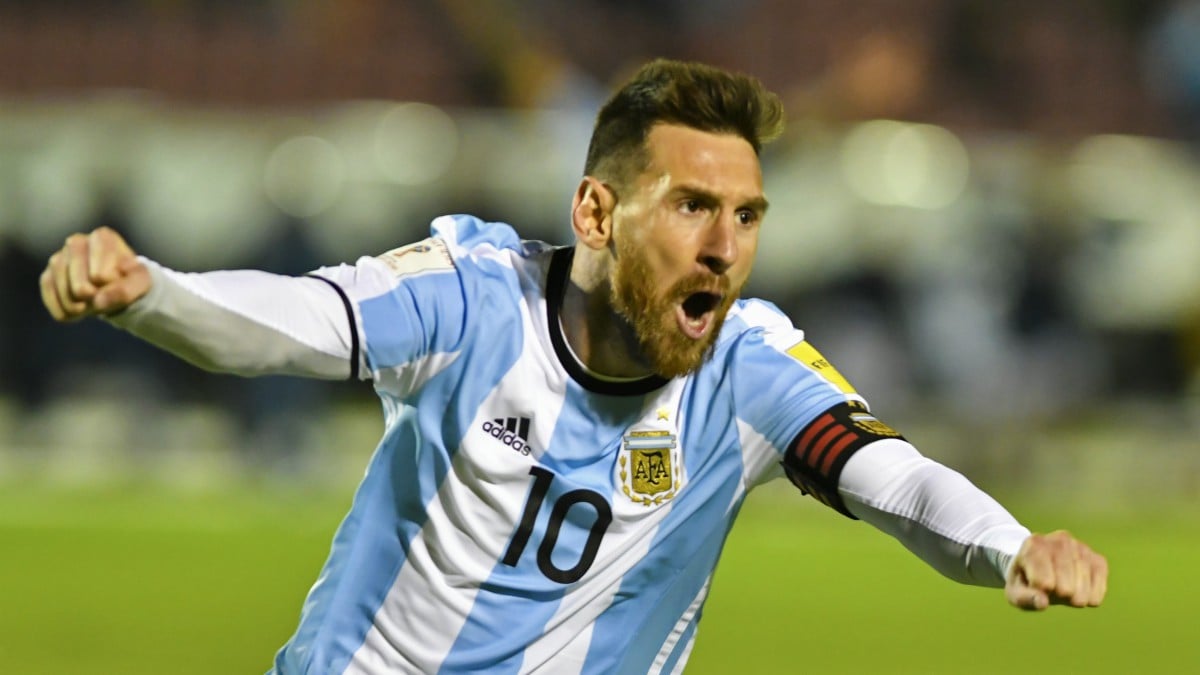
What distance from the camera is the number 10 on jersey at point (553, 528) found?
389 cm

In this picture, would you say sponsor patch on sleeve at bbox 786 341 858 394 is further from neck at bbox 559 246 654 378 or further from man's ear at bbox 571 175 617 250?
man's ear at bbox 571 175 617 250

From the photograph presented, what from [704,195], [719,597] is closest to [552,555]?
[704,195]

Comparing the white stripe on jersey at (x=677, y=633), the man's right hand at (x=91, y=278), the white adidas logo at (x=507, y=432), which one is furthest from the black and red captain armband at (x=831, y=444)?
the man's right hand at (x=91, y=278)

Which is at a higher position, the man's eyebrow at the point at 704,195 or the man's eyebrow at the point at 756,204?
the man's eyebrow at the point at 756,204

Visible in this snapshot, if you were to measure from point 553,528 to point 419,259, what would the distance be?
0.64 metres

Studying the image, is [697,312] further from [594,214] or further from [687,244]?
[594,214]

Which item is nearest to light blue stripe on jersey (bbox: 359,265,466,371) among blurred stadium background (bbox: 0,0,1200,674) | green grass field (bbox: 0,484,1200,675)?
green grass field (bbox: 0,484,1200,675)

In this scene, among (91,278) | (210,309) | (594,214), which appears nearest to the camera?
(91,278)

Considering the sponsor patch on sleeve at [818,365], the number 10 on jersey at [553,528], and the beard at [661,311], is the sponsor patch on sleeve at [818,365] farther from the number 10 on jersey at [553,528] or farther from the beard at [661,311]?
the number 10 on jersey at [553,528]

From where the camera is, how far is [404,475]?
13.0 feet

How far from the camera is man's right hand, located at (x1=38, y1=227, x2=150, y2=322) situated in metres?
3.00

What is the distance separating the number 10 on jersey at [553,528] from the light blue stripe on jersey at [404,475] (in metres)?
0.20

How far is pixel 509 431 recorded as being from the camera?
12.7ft

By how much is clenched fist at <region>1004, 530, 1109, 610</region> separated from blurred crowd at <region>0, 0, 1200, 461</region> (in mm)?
10685
